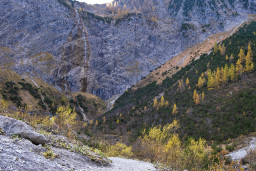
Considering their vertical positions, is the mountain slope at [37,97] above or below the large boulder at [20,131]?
above

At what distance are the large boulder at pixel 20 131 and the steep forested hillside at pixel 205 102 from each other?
4459 cm

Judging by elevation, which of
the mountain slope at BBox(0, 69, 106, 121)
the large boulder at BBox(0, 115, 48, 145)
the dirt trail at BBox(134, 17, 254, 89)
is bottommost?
the large boulder at BBox(0, 115, 48, 145)

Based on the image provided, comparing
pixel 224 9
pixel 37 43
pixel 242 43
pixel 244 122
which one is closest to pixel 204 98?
pixel 244 122

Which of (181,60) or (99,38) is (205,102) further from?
(99,38)

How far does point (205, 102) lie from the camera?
62.9 metres

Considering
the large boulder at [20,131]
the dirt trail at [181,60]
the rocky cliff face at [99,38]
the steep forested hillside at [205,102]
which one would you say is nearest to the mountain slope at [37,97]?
the rocky cliff face at [99,38]

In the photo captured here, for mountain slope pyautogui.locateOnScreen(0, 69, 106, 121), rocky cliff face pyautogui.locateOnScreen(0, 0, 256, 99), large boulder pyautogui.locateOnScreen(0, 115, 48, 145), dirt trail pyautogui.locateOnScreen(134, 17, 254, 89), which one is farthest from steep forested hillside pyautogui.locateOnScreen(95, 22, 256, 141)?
large boulder pyautogui.locateOnScreen(0, 115, 48, 145)

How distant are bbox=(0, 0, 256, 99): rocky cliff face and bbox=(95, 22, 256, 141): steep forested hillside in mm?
27613

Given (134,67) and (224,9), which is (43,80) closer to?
(134,67)

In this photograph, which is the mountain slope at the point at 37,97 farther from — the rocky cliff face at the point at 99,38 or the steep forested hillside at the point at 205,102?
the steep forested hillside at the point at 205,102

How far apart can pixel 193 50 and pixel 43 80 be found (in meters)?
109

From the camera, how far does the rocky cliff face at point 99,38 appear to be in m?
105

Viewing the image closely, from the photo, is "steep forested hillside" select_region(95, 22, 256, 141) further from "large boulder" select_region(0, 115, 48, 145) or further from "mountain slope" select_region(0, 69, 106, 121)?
"large boulder" select_region(0, 115, 48, 145)

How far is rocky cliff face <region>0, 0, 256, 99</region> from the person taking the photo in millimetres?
104875
